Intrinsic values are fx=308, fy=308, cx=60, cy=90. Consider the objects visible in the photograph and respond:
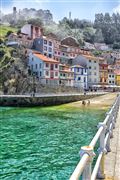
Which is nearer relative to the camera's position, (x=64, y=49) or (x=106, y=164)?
(x=106, y=164)

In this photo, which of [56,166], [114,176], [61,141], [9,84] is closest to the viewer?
[114,176]

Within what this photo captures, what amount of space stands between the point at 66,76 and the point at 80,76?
8172 millimetres

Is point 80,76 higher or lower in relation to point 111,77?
higher

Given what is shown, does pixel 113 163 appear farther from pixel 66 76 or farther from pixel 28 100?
pixel 66 76

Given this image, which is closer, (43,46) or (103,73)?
(43,46)

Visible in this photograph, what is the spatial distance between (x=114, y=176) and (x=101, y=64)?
11383 cm

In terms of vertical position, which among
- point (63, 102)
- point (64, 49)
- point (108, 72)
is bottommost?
point (63, 102)

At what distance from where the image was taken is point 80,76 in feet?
352

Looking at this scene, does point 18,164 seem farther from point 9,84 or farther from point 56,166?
point 9,84

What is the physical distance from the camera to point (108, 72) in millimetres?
123312

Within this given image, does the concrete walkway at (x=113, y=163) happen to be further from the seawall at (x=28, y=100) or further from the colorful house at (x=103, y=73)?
the colorful house at (x=103, y=73)

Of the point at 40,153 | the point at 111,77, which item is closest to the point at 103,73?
the point at 111,77

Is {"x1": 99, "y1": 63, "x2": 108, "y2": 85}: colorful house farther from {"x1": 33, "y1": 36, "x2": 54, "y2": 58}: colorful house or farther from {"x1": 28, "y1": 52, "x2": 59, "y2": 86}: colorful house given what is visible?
{"x1": 28, "y1": 52, "x2": 59, "y2": 86}: colorful house

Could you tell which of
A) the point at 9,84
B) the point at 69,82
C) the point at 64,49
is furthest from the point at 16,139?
the point at 64,49
